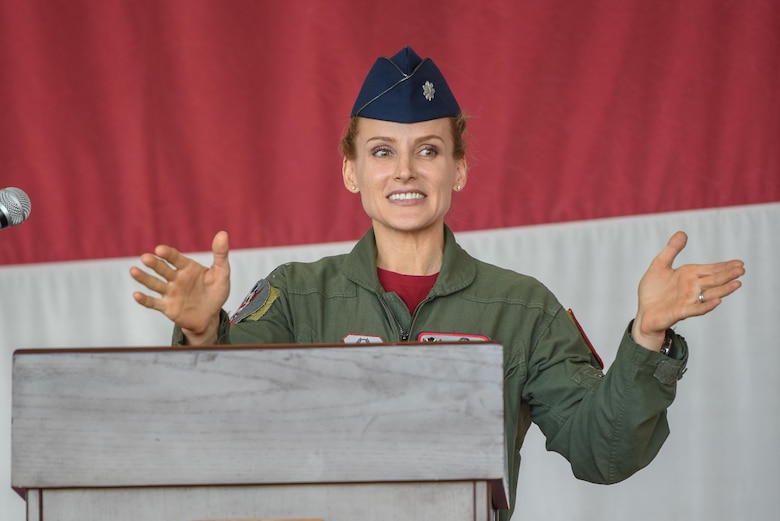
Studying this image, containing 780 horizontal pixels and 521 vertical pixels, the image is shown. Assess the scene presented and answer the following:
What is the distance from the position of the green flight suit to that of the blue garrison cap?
0.23 meters

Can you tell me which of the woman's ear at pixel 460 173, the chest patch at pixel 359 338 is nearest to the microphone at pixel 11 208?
the chest patch at pixel 359 338

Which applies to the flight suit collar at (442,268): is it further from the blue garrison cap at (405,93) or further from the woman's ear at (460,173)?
the blue garrison cap at (405,93)

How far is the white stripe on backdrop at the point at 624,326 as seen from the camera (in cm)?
286

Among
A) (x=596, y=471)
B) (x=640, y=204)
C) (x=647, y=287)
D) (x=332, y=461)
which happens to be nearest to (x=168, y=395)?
(x=332, y=461)

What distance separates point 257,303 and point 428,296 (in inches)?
11.6

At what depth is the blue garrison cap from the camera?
6.69ft

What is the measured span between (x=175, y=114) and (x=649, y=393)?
1.75m

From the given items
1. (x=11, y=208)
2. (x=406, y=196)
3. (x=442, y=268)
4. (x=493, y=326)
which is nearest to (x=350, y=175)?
(x=406, y=196)

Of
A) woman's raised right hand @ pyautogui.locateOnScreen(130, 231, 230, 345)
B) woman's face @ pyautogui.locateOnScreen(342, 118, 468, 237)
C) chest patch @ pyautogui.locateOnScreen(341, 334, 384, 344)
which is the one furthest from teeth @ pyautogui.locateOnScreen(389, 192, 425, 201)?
woman's raised right hand @ pyautogui.locateOnScreen(130, 231, 230, 345)

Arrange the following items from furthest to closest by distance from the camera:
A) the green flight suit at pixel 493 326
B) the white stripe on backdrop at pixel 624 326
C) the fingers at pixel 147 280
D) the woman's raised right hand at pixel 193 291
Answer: the white stripe on backdrop at pixel 624 326, the green flight suit at pixel 493 326, the woman's raised right hand at pixel 193 291, the fingers at pixel 147 280

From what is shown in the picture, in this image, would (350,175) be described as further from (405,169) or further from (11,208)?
(11,208)

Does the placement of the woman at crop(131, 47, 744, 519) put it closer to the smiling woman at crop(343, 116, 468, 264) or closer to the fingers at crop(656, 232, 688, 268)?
the smiling woman at crop(343, 116, 468, 264)

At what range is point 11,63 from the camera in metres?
3.03

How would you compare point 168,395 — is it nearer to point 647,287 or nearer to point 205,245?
point 647,287
